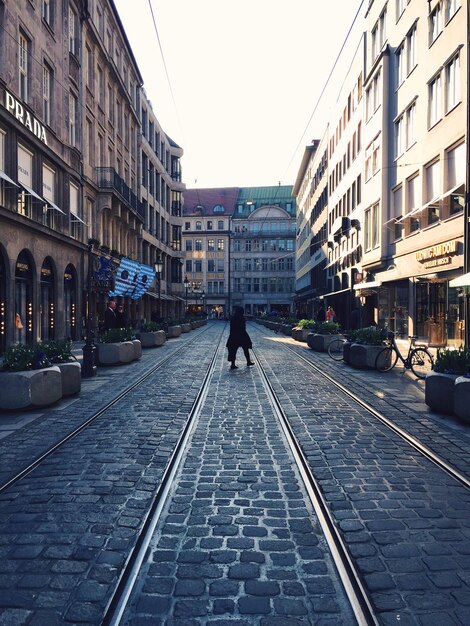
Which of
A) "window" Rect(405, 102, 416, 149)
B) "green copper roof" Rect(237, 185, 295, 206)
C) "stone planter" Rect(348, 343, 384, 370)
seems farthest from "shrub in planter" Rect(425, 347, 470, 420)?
"green copper roof" Rect(237, 185, 295, 206)

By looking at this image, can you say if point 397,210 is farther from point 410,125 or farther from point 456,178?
point 456,178

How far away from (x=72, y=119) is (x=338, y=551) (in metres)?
25.7

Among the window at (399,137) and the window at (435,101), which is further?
the window at (399,137)

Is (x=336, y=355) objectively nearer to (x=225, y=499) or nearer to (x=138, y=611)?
(x=225, y=499)

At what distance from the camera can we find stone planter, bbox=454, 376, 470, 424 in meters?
7.20

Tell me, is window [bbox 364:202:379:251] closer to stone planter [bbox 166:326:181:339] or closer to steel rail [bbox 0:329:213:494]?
stone planter [bbox 166:326:181:339]

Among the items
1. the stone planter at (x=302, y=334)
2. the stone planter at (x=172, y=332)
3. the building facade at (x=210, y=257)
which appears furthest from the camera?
the building facade at (x=210, y=257)

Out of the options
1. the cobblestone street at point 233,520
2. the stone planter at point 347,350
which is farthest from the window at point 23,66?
the cobblestone street at point 233,520

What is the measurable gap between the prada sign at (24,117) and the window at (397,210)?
1590 cm

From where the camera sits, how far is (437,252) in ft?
66.0

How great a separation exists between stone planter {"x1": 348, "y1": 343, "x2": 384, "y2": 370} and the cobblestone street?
5.96 meters

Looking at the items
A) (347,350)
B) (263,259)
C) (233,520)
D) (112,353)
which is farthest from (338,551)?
(263,259)

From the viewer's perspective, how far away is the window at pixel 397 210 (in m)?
25.4

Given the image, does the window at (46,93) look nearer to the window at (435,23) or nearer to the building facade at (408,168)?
the building facade at (408,168)
